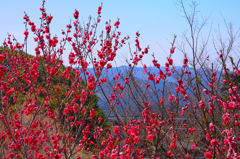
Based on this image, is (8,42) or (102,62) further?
(8,42)

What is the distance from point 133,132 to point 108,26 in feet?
9.55

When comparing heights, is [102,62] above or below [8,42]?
below

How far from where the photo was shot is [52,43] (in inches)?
147

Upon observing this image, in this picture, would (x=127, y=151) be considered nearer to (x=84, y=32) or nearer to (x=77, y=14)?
(x=77, y=14)

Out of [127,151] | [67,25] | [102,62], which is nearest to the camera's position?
[127,151]

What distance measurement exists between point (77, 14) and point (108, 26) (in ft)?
3.83

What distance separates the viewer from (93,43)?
590cm

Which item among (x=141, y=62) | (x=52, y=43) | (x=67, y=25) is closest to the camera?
(x=52, y=43)

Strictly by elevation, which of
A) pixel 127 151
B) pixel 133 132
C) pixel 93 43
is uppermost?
pixel 93 43

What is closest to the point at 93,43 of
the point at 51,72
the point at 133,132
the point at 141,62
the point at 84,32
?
the point at 84,32

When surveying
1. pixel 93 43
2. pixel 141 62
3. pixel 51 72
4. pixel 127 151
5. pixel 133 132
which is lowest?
pixel 127 151

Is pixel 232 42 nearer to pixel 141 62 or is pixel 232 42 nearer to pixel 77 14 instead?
pixel 141 62

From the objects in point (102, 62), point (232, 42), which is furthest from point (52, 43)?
point (232, 42)

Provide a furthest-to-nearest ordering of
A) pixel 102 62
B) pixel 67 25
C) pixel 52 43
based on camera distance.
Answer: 1. pixel 67 25
2. pixel 52 43
3. pixel 102 62
